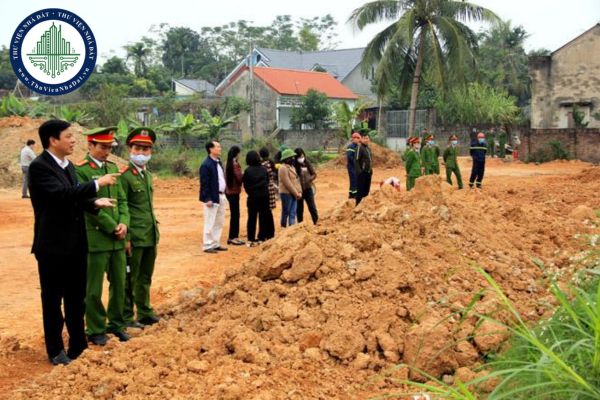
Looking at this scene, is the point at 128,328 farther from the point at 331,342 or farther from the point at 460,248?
the point at 460,248

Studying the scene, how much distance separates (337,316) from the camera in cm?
487

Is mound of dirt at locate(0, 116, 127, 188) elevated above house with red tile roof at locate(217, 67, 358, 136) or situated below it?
below

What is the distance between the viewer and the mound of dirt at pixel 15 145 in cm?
2255

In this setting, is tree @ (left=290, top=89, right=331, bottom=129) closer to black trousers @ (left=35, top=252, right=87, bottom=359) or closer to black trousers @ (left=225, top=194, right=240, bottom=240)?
black trousers @ (left=225, top=194, right=240, bottom=240)

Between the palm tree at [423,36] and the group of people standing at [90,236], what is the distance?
73.6 ft

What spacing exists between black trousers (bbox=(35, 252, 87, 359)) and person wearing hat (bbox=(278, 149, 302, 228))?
5687 millimetres

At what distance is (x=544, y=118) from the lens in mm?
31969

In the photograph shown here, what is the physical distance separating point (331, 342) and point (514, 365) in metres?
1.16

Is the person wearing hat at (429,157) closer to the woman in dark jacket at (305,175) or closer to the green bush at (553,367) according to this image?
the woman in dark jacket at (305,175)

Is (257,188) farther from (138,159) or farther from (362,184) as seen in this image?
(138,159)

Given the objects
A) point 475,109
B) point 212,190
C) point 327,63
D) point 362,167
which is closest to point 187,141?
point 475,109

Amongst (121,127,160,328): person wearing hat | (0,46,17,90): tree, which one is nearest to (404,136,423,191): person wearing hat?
(121,127,160,328): person wearing hat

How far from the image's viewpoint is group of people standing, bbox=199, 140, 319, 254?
31.5ft

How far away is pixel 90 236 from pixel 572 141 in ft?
83.3
